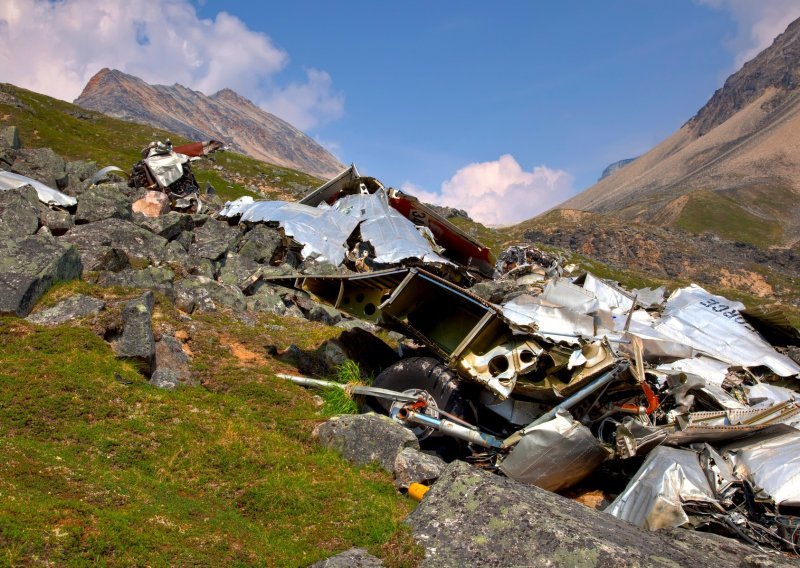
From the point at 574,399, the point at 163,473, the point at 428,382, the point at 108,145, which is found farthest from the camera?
the point at 108,145

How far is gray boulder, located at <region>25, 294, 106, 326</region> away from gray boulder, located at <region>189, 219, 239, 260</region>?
7.92 m

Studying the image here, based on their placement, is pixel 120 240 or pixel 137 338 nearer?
pixel 137 338

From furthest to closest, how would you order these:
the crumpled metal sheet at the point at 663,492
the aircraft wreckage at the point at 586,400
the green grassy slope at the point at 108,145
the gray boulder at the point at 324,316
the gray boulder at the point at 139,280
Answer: the green grassy slope at the point at 108,145 < the gray boulder at the point at 324,316 < the gray boulder at the point at 139,280 < the aircraft wreckage at the point at 586,400 < the crumpled metal sheet at the point at 663,492

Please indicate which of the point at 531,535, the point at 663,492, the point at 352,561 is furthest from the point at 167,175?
the point at 531,535

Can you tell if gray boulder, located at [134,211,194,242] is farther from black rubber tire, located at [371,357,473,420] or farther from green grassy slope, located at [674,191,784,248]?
green grassy slope, located at [674,191,784,248]

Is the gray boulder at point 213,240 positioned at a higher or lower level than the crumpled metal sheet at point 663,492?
higher

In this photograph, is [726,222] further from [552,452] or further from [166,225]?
[552,452]

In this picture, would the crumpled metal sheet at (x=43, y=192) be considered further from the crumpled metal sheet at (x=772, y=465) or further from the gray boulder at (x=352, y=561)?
the crumpled metal sheet at (x=772, y=465)

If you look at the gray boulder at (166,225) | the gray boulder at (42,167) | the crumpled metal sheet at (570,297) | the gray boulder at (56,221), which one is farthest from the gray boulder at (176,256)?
the crumpled metal sheet at (570,297)

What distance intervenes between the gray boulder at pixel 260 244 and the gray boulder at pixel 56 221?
5.55 m

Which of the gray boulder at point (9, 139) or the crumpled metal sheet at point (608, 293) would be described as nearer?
the crumpled metal sheet at point (608, 293)

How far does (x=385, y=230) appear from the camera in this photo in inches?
848

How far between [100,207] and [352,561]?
16506 millimetres

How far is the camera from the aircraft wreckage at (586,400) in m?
7.81
